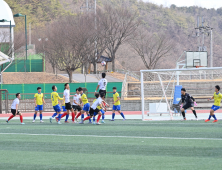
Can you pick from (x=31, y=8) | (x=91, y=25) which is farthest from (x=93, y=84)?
(x=31, y=8)

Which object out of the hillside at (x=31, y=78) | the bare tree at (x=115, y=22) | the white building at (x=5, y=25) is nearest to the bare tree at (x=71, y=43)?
the hillside at (x=31, y=78)

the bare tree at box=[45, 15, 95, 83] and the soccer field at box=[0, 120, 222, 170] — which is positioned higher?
the bare tree at box=[45, 15, 95, 83]

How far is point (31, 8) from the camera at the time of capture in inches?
4321

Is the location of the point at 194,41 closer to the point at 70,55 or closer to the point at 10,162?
the point at 70,55

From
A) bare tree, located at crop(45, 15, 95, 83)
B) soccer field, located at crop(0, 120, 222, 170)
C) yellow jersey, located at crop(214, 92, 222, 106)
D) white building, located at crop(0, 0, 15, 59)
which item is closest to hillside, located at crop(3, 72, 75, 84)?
bare tree, located at crop(45, 15, 95, 83)

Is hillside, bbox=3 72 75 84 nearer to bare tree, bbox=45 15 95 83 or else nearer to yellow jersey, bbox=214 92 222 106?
bare tree, bbox=45 15 95 83

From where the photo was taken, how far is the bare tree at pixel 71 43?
49403 millimetres

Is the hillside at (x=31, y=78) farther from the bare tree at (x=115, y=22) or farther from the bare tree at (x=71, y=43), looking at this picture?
the bare tree at (x=115, y=22)

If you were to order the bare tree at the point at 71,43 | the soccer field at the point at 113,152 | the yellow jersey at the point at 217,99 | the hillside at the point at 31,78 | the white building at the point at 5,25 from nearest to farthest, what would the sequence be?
the soccer field at the point at 113,152
the yellow jersey at the point at 217,99
the white building at the point at 5,25
the bare tree at the point at 71,43
the hillside at the point at 31,78

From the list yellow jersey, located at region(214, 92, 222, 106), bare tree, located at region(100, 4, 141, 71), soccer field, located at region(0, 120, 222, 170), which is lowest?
soccer field, located at region(0, 120, 222, 170)

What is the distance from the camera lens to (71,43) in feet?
163

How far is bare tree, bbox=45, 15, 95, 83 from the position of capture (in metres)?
49.4

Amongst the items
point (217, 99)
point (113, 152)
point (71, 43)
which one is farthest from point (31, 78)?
point (113, 152)

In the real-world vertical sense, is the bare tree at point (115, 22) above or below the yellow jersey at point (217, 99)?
above
